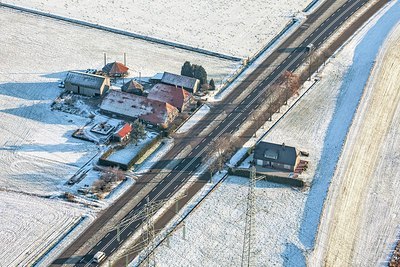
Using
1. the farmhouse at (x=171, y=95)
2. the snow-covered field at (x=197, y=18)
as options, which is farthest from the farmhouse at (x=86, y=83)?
the snow-covered field at (x=197, y=18)

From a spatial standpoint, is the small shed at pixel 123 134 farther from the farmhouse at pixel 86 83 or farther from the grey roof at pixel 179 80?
the grey roof at pixel 179 80

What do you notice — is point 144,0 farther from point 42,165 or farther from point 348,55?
point 42,165

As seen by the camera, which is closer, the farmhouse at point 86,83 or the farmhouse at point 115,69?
the farmhouse at point 86,83

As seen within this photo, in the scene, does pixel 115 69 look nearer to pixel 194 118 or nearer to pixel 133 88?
A: pixel 133 88

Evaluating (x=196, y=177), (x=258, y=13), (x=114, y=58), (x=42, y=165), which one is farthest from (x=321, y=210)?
(x=258, y=13)

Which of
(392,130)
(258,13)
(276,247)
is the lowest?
(276,247)
